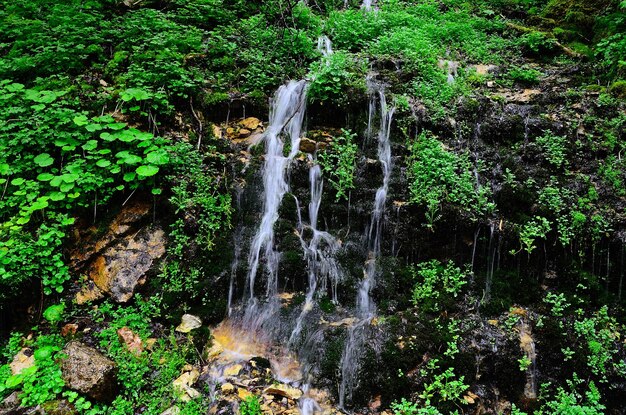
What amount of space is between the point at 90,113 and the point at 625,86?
30.6 ft

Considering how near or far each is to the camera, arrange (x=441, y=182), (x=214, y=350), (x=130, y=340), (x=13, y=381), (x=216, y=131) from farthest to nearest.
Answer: (x=216, y=131), (x=441, y=182), (x=214, y=350), (x=130, y=340), (x=13, y=381)

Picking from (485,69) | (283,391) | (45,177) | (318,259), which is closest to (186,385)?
(283,391)

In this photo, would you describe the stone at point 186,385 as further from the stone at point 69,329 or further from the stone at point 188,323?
the stone at point 69,329

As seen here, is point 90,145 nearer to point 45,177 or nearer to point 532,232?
point 45,177

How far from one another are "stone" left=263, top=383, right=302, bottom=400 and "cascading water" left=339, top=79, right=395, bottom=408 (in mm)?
531

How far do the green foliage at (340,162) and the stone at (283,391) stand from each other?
2811 mm

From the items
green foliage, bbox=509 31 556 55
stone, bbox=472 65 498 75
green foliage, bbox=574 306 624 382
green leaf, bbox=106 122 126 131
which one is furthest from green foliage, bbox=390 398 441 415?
green foliage, bbox=509 31 556 55

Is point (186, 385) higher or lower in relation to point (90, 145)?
lower

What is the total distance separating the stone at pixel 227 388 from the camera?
401 cm

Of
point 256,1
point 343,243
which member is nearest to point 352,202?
point 343,243

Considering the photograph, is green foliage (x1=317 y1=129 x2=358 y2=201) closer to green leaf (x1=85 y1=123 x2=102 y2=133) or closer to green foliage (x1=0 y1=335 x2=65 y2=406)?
green leaf (x1=85 y1=123 x2=102 y2=133)

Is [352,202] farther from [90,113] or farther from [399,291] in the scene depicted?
[90,113]

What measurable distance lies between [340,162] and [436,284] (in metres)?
2.42

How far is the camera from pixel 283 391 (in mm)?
4059
